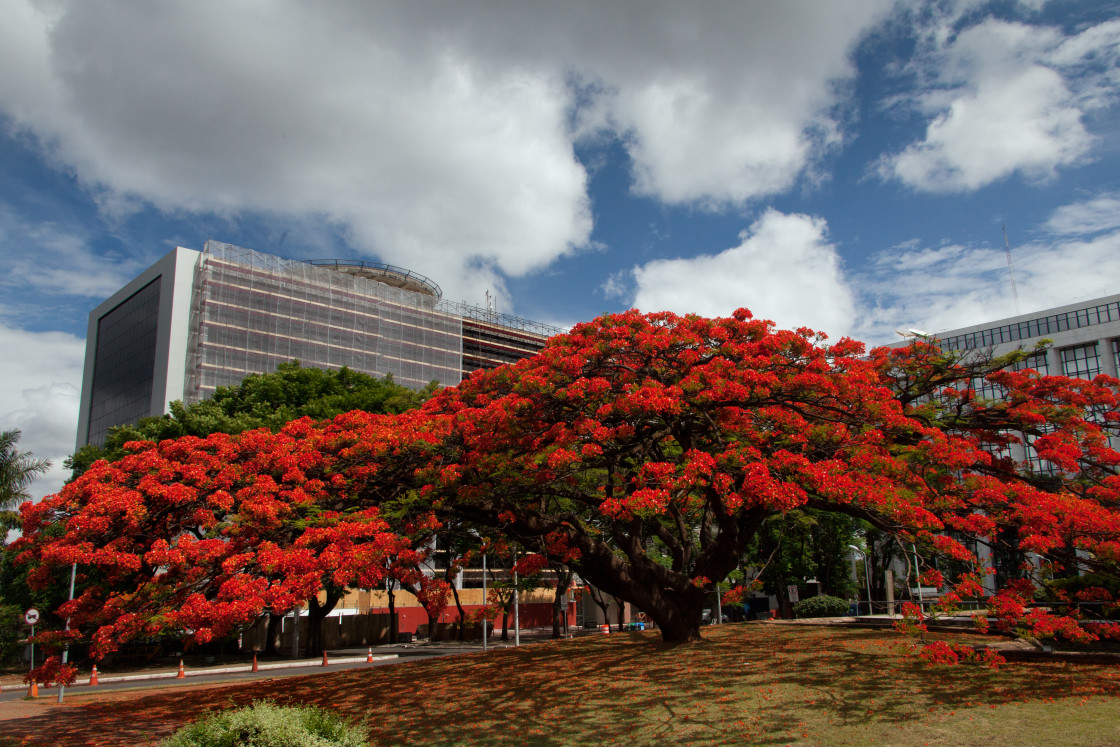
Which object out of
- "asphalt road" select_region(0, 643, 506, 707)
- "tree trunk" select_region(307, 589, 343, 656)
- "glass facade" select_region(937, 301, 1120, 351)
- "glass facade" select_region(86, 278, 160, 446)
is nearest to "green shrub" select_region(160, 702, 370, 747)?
"asphalt road" select_region(0, 643, 506, 707)

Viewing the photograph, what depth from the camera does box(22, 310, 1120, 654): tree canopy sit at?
10094 mm

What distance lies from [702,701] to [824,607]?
58.6 feet

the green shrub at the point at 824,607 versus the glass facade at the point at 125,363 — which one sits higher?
the glass facade at the point at 125,363

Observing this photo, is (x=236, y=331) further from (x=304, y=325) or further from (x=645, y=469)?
(x=645, y=469)

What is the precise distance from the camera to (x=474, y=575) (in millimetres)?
63156

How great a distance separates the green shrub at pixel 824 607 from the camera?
2630 centimetres

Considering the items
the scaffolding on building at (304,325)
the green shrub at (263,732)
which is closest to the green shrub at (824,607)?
the green shrub at (263,732)

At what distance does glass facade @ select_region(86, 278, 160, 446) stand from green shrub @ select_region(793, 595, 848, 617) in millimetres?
48010

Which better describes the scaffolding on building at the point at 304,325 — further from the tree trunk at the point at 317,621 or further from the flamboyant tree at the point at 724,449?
the flamboyant tree at the point at 724,449

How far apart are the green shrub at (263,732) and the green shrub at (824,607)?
21.9m

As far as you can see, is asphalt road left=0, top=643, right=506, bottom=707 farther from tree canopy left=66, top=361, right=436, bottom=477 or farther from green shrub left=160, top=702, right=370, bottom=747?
green shrub left=160, top=702, right=370, bottom=747

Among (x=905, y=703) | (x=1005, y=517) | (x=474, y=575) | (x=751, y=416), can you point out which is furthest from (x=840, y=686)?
(x=474, y=575)

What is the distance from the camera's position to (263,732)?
788cm

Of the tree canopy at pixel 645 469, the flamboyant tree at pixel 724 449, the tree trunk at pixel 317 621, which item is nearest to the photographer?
the tree canopy at pixel 645 469
